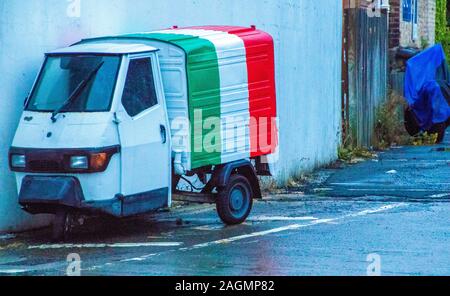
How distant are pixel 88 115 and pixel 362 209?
14.0 ft

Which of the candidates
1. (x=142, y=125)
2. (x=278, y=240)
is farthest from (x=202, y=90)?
(x=278, y=240)

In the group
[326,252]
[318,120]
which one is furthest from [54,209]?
[318,120]

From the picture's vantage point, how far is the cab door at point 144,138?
37.6 ft

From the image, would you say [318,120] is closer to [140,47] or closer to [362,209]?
[362,209]

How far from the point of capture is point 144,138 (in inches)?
459

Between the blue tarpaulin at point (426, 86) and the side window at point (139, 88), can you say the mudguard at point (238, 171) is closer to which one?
the side window at point (139, 88)

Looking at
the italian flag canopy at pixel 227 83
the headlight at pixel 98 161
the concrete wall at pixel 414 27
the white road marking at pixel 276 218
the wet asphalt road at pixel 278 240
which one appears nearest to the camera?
the wet asphalt road at pixel 278 240

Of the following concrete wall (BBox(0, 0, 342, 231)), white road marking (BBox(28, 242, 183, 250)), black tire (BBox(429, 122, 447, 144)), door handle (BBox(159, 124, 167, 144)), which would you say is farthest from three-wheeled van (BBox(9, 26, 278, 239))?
black tire (BBox(429, 122, 447, 144))

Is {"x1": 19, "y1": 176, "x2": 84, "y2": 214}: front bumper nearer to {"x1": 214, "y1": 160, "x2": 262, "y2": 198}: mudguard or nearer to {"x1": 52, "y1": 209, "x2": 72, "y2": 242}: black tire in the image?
{"x1": 52, "y1": 209, "x2": 72, "y2": 242}: black tire

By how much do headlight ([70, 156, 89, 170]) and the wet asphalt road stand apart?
0.77 m

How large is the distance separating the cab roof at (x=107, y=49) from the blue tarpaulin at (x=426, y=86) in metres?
14.0

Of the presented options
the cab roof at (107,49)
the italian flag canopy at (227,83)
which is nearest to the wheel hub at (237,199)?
the italian flag canopy at (227,83)

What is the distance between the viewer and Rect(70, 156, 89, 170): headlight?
36.4 feet

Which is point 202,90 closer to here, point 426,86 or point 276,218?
point 276,218
